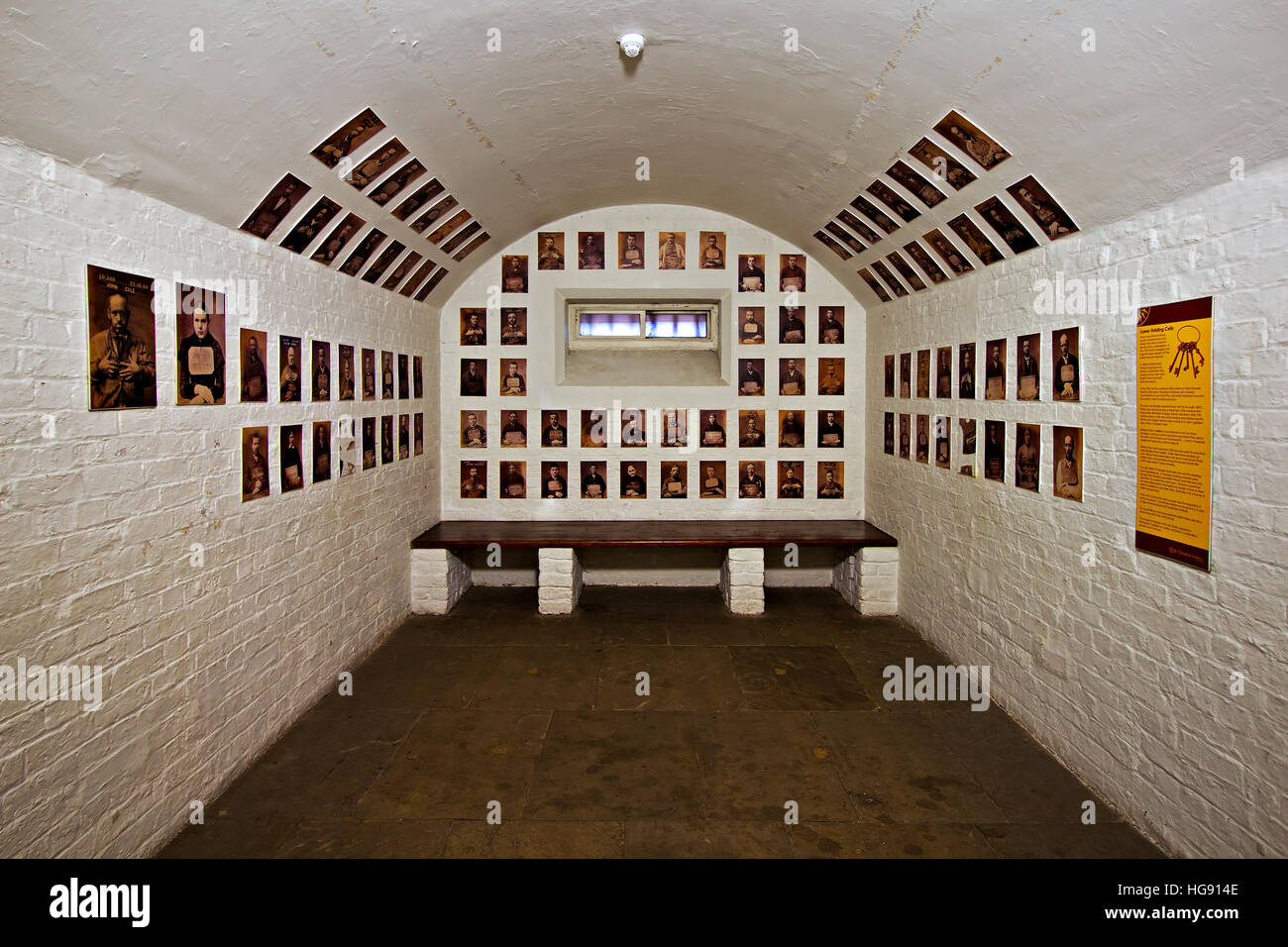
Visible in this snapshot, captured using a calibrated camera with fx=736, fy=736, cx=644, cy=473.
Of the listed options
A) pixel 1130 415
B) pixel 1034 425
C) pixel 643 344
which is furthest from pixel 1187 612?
pixel 643 344

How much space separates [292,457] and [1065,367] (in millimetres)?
4504

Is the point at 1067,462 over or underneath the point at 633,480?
over

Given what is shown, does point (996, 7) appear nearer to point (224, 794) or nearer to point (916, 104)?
point (916, 104)

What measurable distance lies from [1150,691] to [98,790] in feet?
14.9

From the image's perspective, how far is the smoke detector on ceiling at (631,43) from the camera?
12.1ft

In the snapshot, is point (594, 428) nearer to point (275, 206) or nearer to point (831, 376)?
point (831, 376)

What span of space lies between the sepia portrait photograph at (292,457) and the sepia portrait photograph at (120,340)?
114cm

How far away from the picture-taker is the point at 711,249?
293 inches

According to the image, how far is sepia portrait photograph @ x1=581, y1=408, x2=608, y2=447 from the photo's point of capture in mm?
7605

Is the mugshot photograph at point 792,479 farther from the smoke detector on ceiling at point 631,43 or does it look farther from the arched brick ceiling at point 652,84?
the smoke detector on ceiling at point 631,43

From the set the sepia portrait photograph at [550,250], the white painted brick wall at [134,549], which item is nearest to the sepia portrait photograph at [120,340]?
the white painted brick wall at [134,549]

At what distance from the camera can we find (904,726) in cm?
451

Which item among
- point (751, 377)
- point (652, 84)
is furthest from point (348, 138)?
point (751, 377)

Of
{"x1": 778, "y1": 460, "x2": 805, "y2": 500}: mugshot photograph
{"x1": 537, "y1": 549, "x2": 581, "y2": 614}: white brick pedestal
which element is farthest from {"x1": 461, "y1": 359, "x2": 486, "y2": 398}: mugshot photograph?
{"x1": 778, "y1": 460, "x2": 805, "y2": 500}: mugshot photograph
